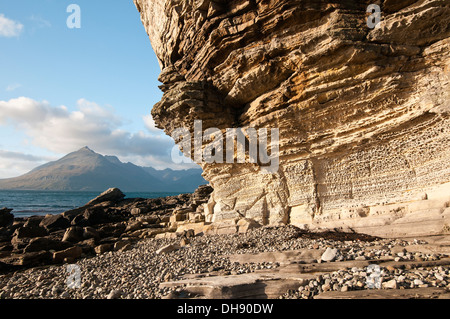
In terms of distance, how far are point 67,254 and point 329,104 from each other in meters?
15.3

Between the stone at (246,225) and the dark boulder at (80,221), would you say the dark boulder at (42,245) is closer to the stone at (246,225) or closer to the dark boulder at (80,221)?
the dark boulder at (80,221)

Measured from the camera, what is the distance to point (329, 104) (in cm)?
1184

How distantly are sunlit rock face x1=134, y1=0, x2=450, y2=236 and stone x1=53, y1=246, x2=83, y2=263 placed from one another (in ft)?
26.1

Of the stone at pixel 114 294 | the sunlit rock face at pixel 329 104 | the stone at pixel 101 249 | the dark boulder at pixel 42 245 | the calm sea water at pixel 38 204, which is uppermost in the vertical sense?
the sunlit rock face at pixel 329 104

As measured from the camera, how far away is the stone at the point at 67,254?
43.8ft

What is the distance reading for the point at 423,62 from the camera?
10.2 metres

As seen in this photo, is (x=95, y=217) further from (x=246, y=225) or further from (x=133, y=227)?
(x=246, y=225)

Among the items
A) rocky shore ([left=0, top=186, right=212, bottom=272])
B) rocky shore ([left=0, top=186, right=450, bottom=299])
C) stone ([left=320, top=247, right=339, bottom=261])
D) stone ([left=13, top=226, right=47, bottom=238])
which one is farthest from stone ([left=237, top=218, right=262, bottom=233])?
stone ([left=13, top=226, right=47, bottom=238])

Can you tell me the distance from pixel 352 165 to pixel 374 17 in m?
6.47

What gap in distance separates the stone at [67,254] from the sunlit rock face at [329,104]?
797 centimetres

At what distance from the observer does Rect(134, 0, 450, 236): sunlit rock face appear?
9938 millimetres

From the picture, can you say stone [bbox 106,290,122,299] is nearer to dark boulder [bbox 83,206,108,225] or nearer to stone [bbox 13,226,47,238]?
stone [bbox 13,226,47,238]

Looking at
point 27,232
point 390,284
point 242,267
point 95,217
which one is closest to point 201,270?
point 242,267

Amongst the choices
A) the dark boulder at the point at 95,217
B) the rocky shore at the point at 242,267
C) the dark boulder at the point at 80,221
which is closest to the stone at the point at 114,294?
the rocky shore at the point at 242,267
